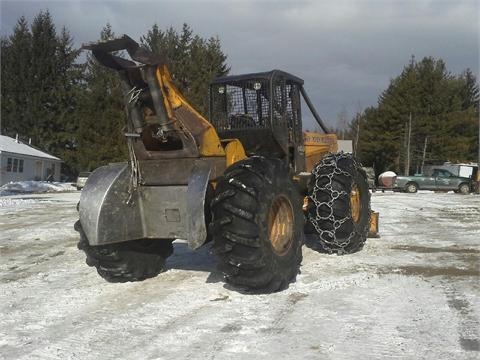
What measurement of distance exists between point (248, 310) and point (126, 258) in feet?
6.28

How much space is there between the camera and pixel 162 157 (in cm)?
652

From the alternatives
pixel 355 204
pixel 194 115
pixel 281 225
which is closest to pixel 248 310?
pixel 281 225

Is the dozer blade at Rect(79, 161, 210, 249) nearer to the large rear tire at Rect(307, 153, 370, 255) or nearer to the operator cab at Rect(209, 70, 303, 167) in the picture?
the operator cab at Rect(209, 70, 303, 167)

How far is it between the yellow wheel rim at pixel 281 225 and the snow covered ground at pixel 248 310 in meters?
0.53

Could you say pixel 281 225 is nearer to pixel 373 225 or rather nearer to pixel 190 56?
pixel 373 225

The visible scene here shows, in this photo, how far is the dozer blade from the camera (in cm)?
600

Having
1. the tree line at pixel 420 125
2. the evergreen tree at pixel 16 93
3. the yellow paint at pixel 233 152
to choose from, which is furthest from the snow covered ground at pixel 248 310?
the evergreen tree at pixel 16 93

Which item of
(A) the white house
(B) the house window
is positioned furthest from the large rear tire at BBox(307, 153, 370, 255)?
(B) the house window

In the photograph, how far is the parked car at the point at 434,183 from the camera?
3456cm

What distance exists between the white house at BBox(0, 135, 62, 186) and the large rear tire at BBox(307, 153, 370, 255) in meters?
34.0

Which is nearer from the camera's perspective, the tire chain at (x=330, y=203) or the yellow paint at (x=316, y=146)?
the tire chain at (x=330, y=203)

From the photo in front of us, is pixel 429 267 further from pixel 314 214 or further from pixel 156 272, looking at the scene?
pixel 156 272

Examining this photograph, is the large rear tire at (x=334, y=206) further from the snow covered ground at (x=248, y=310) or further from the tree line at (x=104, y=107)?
the tree line at (x=104, y=107)

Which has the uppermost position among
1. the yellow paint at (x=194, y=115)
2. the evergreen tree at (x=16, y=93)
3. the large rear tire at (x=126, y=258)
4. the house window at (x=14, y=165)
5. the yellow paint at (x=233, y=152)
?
the evergreen tree at (x=16, y=93)
